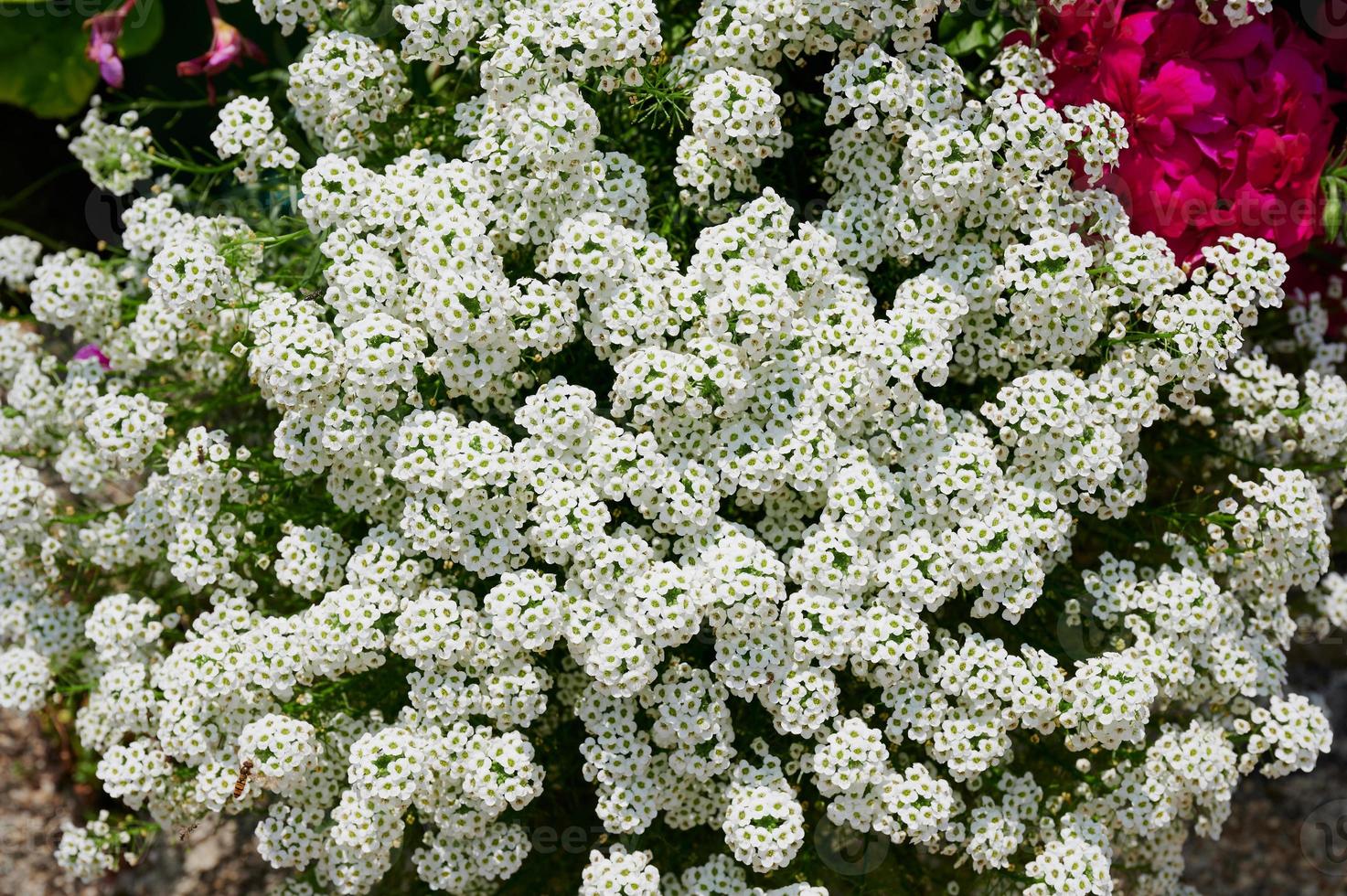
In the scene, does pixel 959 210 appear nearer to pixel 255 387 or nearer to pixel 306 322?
pixel 306 322

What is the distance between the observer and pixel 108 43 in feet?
14.1

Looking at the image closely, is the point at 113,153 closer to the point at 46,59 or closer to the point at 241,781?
the point at 46,59

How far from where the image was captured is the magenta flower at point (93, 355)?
4069 millimetres

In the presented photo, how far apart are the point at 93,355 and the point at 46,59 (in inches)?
69.6

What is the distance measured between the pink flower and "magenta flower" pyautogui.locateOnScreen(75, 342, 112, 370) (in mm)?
3105

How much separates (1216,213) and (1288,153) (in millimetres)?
317

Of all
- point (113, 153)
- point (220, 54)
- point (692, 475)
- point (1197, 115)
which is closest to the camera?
point (692, 475)

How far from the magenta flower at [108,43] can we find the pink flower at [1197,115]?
307 cm

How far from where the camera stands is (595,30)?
3.12 metres

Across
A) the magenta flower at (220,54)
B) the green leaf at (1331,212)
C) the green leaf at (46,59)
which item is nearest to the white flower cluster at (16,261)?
the magenta flower at (220,54)

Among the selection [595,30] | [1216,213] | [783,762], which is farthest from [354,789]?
[1216,213]

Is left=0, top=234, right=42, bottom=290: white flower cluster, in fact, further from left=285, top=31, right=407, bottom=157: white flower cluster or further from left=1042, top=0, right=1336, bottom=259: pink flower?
left=1042, top=0, right=1336, bottom=259: pink flower

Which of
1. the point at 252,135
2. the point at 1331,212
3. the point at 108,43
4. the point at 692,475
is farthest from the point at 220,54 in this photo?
the point at 1331,212

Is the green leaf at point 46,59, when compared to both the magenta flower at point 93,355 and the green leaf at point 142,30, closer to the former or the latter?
the green leaf at point 142,30
